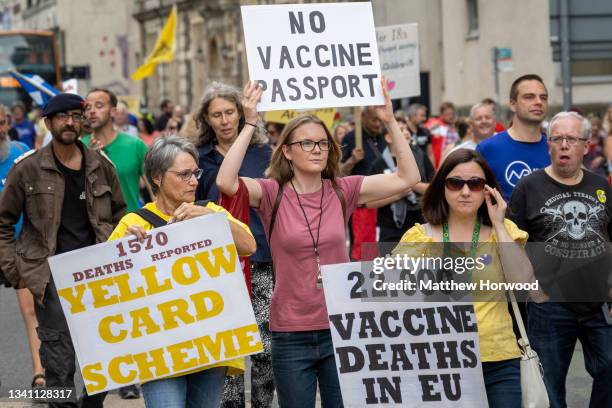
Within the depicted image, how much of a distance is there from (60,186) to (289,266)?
2.03 metres

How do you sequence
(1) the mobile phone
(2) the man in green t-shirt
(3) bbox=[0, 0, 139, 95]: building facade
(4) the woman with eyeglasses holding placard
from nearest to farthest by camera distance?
(4) the woman with eyeglasses holding placard < (1) the mobile phone < (2) the man in green t-shirt < (3) bbox=[0, 0, 139, 95]: building facade

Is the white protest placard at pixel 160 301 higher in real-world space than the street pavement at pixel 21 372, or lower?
higher

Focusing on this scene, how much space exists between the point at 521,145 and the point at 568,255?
1173 mm

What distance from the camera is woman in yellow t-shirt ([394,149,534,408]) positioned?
5566 millimetres

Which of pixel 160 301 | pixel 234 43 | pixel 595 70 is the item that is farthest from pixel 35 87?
pixel 234 43

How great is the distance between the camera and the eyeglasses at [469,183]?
5746 millimetres

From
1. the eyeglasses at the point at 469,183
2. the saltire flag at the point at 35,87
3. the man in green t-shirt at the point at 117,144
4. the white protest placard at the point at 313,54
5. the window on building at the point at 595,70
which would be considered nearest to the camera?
the eyeglasses at the point at 469,183

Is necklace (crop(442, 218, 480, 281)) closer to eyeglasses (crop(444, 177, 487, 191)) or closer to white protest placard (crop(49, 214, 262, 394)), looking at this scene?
eyeglasses (crop(444, 177, 487, 191))

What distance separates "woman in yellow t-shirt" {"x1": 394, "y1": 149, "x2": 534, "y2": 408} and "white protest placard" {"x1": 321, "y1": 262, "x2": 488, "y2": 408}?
3.4 inches

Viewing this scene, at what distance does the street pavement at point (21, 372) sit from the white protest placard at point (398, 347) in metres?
2.99

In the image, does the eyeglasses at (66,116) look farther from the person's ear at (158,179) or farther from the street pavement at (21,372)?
the street pavement at (21,372)

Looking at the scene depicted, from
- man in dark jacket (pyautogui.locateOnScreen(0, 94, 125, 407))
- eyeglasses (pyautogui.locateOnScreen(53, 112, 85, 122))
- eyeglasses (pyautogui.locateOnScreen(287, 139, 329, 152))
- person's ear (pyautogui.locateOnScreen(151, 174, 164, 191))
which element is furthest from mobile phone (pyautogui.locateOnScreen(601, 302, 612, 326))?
eyeglasses (pyautogui.locateOnScreen(53, 112, 85, 122))

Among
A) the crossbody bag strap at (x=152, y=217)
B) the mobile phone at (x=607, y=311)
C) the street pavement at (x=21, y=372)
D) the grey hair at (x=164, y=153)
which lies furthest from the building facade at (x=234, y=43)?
the crossbody bag strap at (x=152, y=217)

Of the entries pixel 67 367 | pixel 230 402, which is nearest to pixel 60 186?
pixel 67 367
